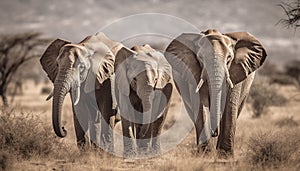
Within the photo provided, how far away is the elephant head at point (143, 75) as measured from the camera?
11961mm

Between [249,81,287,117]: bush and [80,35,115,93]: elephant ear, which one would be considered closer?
[80,35,115,93]: elephant ear

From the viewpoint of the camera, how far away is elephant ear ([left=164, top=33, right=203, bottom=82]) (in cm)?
1226

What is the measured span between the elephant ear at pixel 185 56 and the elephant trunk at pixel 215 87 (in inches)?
32.2

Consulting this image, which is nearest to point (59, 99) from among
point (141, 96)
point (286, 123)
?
point (141, 96)

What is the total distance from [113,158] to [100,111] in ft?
4.71

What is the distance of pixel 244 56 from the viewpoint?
12281 millimetres

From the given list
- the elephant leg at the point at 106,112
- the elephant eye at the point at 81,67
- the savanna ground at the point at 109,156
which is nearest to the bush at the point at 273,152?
the savanna ground at the point at 109,156

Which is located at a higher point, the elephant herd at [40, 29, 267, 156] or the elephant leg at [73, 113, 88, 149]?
the elephant herd at [40, 29, 267, 156]

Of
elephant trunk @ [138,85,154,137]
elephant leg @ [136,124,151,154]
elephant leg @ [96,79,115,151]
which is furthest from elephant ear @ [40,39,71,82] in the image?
elephant trunk @ [138,85,154,137]

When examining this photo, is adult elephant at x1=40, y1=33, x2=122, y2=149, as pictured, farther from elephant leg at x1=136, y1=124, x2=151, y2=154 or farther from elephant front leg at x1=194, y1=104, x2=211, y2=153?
elephant front leg at x1=194, y1=104, x2=211, y2=153

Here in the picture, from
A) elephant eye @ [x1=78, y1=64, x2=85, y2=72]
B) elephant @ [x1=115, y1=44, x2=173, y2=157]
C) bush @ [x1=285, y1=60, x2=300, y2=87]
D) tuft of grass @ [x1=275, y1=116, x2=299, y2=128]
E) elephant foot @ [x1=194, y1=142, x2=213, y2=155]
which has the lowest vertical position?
bush @ [x1=285, y1=60, x2=300, y2=87]

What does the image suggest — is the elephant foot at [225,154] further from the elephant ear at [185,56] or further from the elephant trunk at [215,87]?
the elephant ear at [185,56]

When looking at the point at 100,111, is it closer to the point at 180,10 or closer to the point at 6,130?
the point at 6,130

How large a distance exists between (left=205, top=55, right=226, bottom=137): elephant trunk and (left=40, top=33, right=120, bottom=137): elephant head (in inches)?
111
